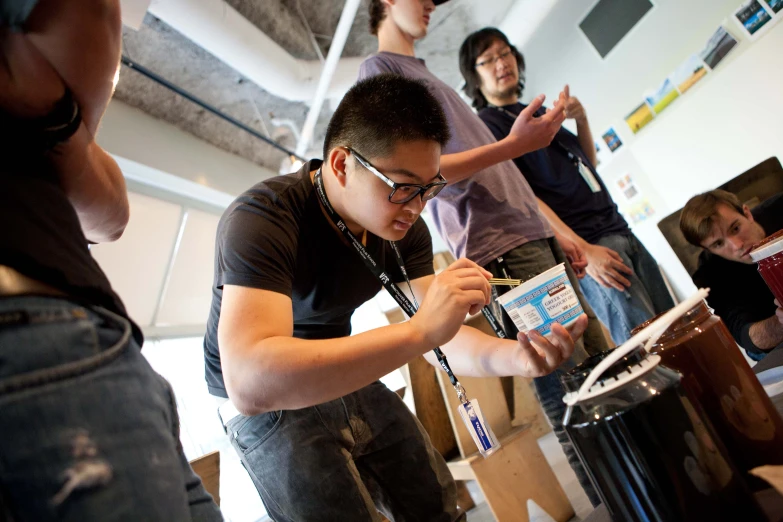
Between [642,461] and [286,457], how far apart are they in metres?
0.79

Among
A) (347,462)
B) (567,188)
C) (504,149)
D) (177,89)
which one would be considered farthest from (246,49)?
(347,462)

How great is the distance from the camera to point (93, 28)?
1.72 ft

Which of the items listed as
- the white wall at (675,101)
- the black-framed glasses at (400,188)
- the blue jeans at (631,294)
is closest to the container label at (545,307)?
the black-framed glasses at (400,188)

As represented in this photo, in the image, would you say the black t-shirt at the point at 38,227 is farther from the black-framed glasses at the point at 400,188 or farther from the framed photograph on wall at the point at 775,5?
the framed photograph on wall at the point at 775,5

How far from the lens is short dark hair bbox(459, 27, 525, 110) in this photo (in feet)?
6.90

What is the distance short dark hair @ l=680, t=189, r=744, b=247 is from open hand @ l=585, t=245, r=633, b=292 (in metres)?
0.35

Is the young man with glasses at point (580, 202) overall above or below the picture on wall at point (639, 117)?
below

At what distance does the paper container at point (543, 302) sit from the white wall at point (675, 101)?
9.42 ft

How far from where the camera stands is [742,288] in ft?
5.98

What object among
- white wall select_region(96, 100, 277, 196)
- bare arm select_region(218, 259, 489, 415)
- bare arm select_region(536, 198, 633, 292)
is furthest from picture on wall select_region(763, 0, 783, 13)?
white wall select_region(96, 100, 277, 196)

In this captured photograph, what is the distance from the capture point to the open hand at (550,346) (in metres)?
0.98

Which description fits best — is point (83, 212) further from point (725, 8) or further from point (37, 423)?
point (725, 8)

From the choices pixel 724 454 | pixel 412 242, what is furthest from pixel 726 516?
pixel 412 242

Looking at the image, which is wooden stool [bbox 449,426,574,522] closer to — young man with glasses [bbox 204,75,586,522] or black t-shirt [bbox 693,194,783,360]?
young man with glasses [bbox 204,75,586,522]
